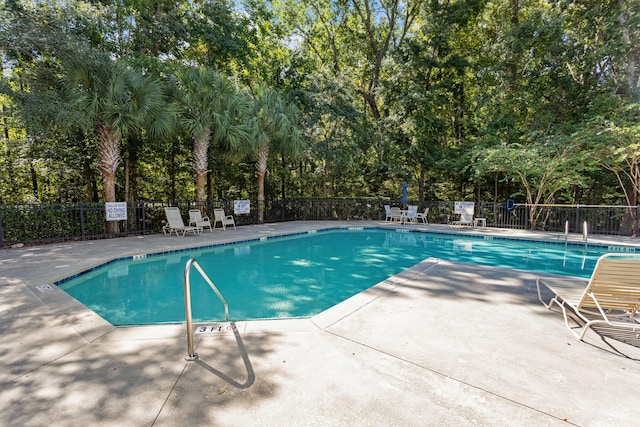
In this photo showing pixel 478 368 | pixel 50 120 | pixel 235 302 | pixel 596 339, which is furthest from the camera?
pixel 50 120

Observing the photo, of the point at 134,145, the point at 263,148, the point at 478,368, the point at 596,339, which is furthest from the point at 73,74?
the point at 596,339

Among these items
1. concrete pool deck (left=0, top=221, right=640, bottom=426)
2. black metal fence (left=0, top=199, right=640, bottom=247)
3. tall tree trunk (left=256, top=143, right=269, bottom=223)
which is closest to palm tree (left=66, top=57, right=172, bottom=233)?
black metal fence (left=0, top=199, right=640, bottom=247)

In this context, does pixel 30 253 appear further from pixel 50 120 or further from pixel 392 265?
pixel 392 265

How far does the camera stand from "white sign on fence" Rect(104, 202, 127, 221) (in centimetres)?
870

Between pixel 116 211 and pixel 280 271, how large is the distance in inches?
230

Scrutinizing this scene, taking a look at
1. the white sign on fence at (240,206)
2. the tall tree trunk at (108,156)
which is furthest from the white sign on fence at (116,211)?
the white sign on fence at (240,206)

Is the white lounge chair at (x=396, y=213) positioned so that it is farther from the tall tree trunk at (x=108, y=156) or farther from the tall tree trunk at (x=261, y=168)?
the tall tree trunk at (x=108, y=156)

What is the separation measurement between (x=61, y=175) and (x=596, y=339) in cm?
1522

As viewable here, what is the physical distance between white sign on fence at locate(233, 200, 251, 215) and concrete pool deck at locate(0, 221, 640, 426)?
28.8 ft

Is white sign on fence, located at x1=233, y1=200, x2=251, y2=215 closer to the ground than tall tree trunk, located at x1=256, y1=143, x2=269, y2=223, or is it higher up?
closer to the ground

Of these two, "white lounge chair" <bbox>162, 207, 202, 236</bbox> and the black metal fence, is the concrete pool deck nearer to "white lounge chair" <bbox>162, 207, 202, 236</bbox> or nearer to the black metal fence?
the black metal fence

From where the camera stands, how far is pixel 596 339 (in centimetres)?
265

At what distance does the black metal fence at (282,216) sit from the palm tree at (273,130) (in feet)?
7.02

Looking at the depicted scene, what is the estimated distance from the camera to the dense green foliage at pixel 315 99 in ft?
27.9
